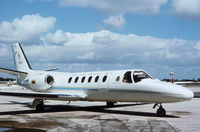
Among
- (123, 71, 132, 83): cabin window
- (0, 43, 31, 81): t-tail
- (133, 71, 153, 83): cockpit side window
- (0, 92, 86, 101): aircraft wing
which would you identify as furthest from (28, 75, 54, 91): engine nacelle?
(133, 71, 153, 83): cockpit side window

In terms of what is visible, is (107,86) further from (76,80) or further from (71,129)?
(71,129)

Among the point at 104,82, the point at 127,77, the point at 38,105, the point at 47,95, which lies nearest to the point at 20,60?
the point at 38,105

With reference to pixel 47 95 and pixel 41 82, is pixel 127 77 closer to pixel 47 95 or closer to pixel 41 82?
pixel 47 95

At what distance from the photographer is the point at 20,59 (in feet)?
73.3

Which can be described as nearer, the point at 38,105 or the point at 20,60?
the point at 38,105

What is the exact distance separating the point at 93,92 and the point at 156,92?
4331 millimetres

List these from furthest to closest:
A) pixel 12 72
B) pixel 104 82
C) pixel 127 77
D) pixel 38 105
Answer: pixel 12 72 → pixel 38 105 → pixel 104 82 → pixel 127 77

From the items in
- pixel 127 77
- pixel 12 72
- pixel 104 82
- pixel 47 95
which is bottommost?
pixel 47 95

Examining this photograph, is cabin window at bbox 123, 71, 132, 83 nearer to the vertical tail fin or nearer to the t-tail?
the t-tail

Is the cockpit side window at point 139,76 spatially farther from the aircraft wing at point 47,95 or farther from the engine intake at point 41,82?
the engine intake at point 41,82

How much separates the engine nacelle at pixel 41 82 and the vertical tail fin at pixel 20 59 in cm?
208

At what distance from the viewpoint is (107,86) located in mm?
15156

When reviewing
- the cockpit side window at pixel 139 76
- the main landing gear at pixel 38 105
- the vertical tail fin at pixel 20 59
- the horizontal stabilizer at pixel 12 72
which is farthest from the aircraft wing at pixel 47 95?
the vertical tail fin at pixel 20 59

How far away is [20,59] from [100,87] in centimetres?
944
